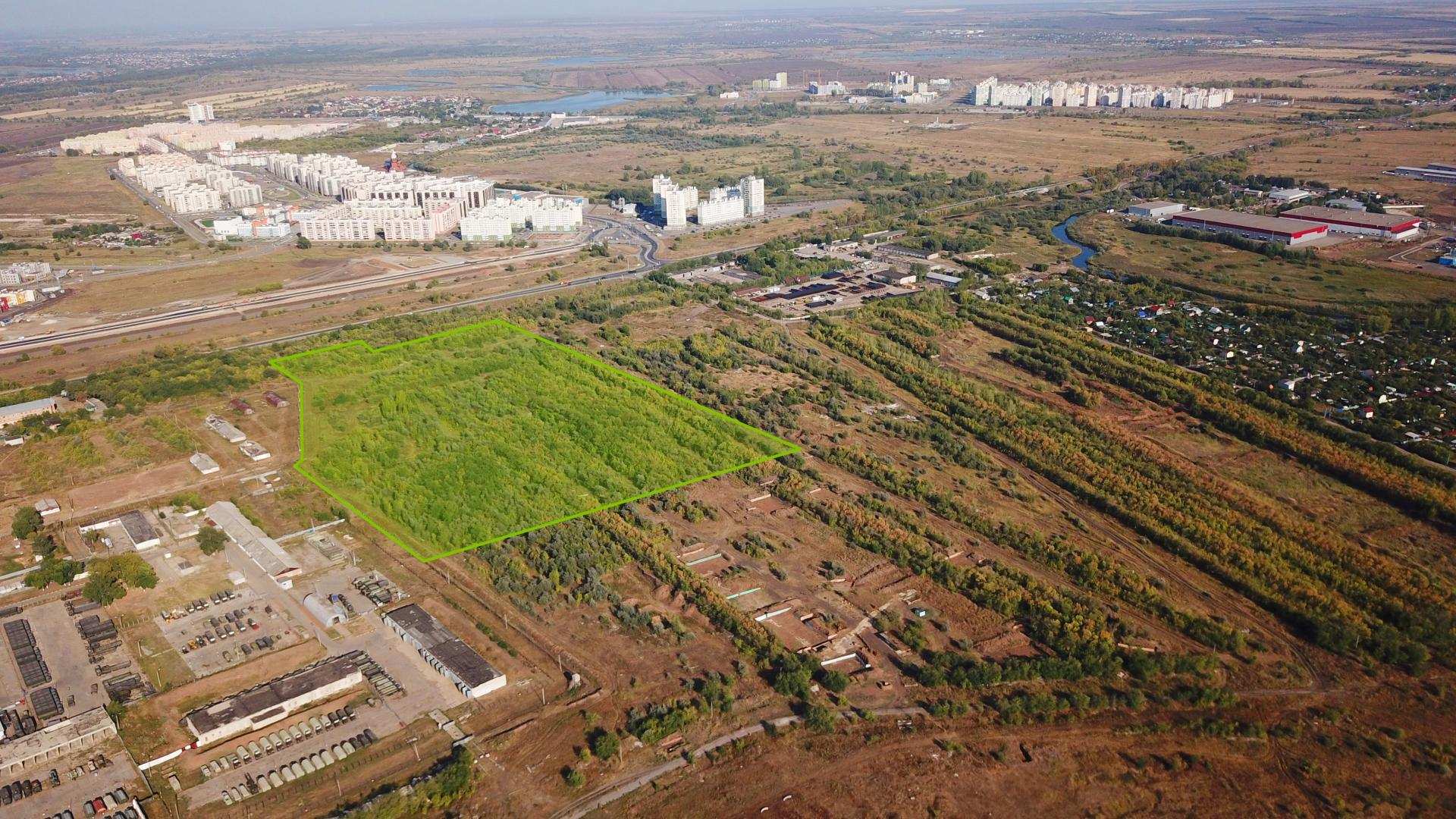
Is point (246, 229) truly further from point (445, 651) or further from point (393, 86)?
point (393, 86)

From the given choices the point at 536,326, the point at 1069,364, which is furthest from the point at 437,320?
the point at 1069,364

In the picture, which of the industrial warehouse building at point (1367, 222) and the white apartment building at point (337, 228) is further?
the white apartment building at point (337, 228)

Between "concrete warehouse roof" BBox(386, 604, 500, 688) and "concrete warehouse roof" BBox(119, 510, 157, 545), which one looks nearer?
"concrete warehouse roof" BBox(386, 604, 500, 688)

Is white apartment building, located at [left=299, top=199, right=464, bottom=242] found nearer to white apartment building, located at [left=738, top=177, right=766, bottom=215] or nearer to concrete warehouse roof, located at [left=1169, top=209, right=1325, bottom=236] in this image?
white apartment building, located at [left=738, top=177, right=766, bottom=215]

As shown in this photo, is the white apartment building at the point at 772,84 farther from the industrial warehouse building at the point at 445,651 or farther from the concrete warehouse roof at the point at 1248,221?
the industrial warehouse building at the point at 445,651

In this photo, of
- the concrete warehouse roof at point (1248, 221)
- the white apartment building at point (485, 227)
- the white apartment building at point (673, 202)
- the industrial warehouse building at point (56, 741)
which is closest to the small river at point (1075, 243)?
the concrete warehouse roof at point (1248, 221)

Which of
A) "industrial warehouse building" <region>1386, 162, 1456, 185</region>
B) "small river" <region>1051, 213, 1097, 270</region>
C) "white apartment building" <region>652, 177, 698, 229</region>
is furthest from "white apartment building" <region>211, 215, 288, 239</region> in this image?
"industrial warehouse building" <region>1386, 162, 1456, 185</region>

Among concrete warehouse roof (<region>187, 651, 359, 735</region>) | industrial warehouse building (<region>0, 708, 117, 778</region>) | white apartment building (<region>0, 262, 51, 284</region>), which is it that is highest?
white apartment building (<region>0, 262, 51, 284</region>)
